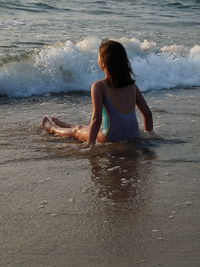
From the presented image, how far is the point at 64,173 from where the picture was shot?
17.2ft

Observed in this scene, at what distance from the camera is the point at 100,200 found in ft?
14.9

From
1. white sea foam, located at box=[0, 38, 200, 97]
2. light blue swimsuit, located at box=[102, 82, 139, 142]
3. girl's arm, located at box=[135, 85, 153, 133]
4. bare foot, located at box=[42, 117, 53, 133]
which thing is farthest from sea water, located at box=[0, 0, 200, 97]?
light blue swimsuit, located at box=[102, 82, 139, 142]

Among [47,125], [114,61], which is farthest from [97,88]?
[47,125]

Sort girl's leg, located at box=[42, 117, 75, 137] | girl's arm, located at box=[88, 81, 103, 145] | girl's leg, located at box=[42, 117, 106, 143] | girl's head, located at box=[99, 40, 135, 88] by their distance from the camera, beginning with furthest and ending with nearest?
1. girl's leg, located at box=[42, 117, 75, 137]
2. girl's leg, located at box=[42, 117, 106, 143]
3. girl's arm, located at box=[88, 81, 103, 145]
4. girl's head, located at box=[99, 40, 135, 88]

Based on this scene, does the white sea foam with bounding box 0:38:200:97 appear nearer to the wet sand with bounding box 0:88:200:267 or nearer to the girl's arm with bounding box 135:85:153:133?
the wet sand with bounding box 0:88:200:267

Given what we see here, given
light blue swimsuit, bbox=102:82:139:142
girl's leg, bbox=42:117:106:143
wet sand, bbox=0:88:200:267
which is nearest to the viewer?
wet sand, bbox=0:88:200:267

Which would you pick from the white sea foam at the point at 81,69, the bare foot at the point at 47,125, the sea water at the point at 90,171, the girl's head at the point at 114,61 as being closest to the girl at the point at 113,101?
the girl's head at the point at 114,61

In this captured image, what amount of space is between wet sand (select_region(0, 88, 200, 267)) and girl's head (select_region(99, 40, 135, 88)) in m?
0.69

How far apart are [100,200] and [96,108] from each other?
159 cm

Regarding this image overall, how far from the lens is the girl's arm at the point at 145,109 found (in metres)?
6.29

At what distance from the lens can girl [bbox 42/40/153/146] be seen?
5.87m

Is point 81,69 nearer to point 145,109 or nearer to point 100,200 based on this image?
point 145,109

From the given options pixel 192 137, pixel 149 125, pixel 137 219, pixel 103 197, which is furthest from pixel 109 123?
pixel 137 219

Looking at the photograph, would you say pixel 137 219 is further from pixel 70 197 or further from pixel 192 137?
pixel 192 137
